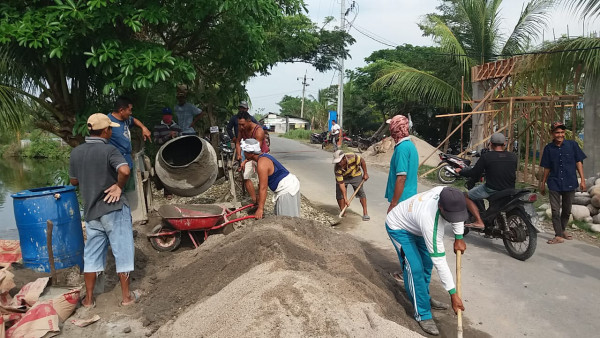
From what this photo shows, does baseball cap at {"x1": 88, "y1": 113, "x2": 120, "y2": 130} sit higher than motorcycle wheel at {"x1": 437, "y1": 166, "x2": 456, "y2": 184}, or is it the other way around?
baseball cap at {"x1": 88, "y1": 113, "x2": 120, "y2": 130}

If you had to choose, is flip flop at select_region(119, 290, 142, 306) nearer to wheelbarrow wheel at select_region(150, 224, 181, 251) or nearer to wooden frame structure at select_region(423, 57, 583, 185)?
wheelbarrow wheel at select_region(150, 224, 181, 251)

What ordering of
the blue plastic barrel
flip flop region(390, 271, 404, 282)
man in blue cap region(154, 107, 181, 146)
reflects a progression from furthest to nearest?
man in blue cap region(154, 107, 181, 146) < flip flop region(390, 271, 404, 282) < the blue plastic barrel

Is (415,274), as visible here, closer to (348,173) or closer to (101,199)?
(101,199)

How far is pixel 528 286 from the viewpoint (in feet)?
15.2

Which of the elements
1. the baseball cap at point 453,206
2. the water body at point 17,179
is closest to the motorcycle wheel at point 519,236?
the baseball cap at point 453,206

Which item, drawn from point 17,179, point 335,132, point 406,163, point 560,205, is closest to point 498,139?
point 560,205

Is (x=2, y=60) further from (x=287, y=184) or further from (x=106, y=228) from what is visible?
(x=287, y=184)

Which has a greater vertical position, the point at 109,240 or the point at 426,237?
the point at 426,237

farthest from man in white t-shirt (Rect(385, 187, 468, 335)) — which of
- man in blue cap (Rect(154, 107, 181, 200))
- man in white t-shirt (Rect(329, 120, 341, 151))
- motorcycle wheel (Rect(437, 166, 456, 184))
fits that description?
man in white t-shirt (Rect(329, 120, 341, 151))

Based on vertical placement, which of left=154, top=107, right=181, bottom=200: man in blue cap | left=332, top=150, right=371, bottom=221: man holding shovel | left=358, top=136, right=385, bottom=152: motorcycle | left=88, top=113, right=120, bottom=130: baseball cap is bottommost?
left=358, top=136, right=385, bottom=152: motorcycle

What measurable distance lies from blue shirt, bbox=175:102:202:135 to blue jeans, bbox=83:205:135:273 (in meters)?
4.00

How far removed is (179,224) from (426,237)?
3227mm

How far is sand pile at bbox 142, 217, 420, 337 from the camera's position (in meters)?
2.99

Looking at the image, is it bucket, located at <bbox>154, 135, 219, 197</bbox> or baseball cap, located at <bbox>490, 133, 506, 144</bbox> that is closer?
baseball cap, located at <bbox>490, 133, 506, 144</bbox>
